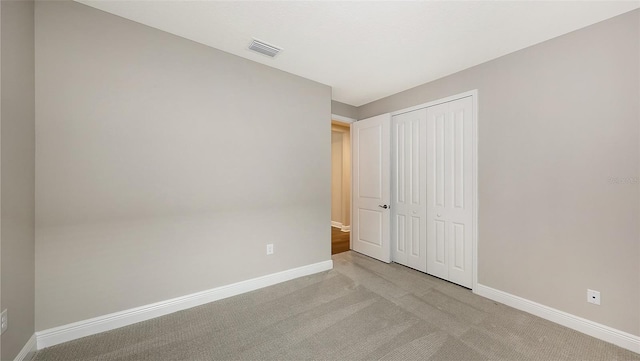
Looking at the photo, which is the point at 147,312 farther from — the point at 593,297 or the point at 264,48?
the point at 593,297

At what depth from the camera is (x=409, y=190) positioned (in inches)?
134

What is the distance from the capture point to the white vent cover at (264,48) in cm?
231

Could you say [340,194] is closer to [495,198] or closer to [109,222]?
[495,198]

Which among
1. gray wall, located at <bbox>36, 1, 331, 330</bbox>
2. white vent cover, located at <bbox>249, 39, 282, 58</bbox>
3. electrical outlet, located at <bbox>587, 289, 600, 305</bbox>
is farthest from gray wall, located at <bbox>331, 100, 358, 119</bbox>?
electrical outlet, located at <bbox>587, 289, 600, 305</bbox>

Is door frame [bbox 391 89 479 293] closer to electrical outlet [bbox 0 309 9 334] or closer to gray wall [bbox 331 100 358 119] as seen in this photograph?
gray wall [bbox 331 100 358 119]

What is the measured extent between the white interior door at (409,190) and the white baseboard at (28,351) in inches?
145

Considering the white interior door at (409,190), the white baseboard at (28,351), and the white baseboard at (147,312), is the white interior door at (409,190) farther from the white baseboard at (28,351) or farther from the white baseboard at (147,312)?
the white baseboard at (28,351)

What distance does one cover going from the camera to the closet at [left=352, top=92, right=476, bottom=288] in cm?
278

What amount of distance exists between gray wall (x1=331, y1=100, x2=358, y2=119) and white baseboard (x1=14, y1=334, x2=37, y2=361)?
12.6 feet

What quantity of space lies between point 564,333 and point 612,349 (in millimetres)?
251

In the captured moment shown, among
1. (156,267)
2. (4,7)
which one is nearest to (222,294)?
(156,267)

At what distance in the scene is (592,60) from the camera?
198 cm

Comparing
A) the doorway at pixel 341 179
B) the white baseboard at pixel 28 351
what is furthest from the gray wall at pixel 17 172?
the doorway at pixel 341 179

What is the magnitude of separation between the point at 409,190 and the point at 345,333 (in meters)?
2.14
